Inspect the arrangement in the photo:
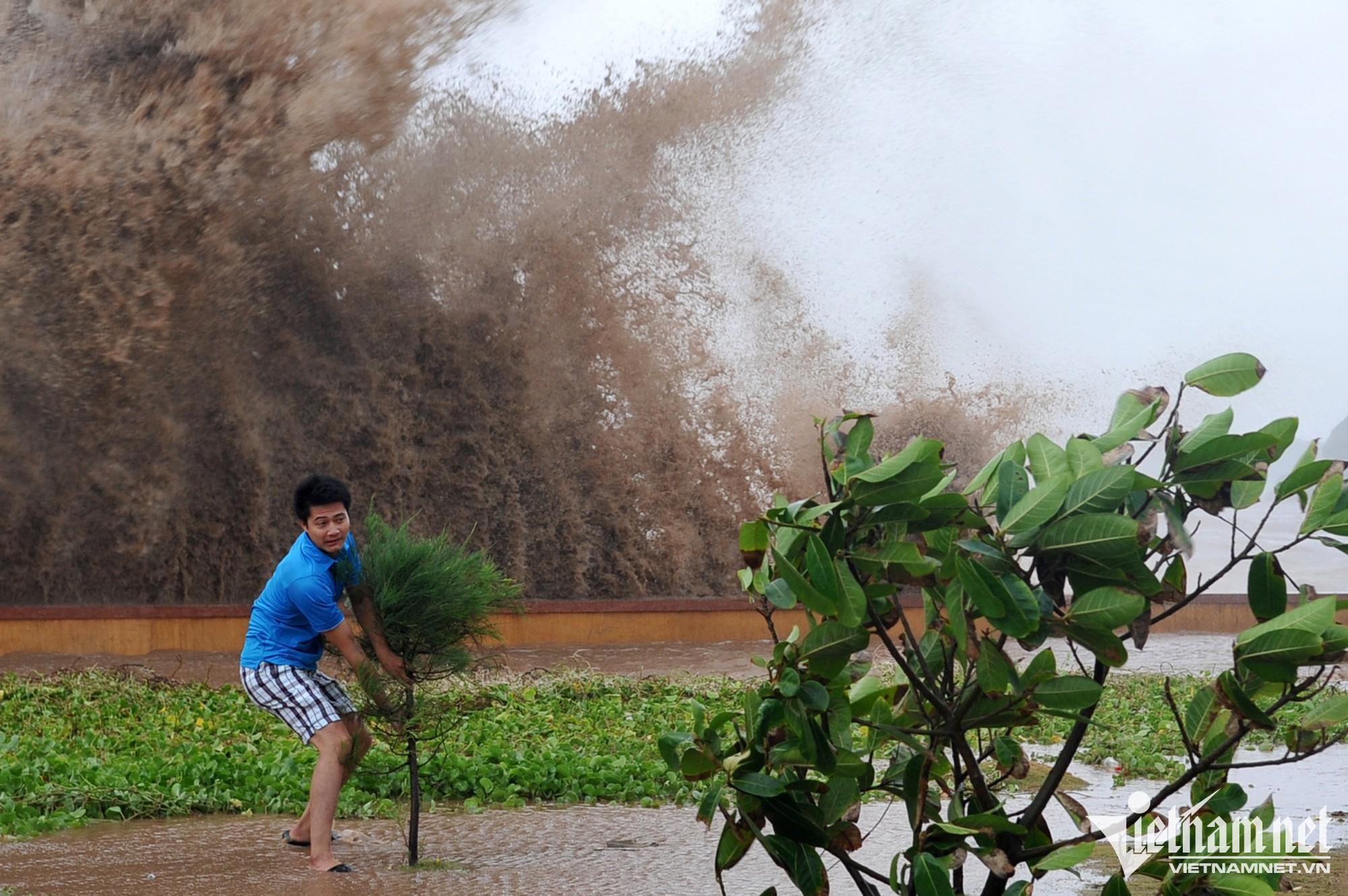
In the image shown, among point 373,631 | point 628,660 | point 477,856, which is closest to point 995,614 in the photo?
point 373,631

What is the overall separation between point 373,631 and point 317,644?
1.04ft

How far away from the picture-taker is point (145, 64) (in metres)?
14.8

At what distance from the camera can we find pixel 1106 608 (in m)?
1.89

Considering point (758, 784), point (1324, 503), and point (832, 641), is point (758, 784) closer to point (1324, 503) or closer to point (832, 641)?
point (832, 641)

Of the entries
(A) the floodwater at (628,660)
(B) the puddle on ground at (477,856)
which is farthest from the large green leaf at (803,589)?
(A) the floodwater at (628,660)

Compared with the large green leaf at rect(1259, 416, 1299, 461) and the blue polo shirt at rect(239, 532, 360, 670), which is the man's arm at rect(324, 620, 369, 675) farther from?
the large green leaf at rect(1259, 416, 1299, 461)

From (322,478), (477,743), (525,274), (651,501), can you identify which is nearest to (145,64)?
(525,274)

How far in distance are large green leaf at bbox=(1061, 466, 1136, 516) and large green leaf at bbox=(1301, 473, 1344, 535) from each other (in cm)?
34

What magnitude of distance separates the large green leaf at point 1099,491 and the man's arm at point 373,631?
240cm

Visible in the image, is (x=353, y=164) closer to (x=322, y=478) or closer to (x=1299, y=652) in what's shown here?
(x=322, y=478)

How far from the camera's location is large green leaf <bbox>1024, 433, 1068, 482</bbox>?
1.96 metres

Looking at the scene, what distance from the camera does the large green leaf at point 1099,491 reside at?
6.14 ft

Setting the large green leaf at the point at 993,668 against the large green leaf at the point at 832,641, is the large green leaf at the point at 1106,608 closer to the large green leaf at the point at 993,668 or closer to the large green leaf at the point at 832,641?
the large green leaf at the point at 993,668

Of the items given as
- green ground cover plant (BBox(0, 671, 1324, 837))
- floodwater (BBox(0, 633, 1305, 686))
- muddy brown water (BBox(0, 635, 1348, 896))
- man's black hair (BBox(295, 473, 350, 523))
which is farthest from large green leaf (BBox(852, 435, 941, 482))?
floodwater (BBox(0, 633, 1305, 686))
